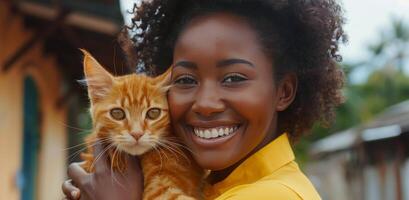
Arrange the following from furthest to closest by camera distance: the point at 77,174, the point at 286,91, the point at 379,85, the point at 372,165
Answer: the point at 379,85, the point at 372,165, the point at 77,174, the point at 286,91

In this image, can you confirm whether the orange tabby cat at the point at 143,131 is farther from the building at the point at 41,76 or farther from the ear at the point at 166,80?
the building at the point at 41,76

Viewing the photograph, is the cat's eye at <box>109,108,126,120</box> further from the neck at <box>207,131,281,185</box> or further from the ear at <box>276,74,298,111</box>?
the ear at <box>276,74,298,111</box>

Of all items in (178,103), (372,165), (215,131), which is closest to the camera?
(215,131)

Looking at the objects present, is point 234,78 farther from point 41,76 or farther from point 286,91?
point 41,76

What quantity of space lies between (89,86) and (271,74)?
82 centimetres

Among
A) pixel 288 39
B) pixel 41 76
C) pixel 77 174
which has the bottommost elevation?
pixel 77 174

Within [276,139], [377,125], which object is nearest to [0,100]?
[377,125]

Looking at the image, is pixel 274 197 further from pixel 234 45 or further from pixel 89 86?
pixel 89 86

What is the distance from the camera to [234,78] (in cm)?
270

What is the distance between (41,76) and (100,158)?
7.85 metres

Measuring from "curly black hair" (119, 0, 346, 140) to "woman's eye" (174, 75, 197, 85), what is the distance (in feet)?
0.88

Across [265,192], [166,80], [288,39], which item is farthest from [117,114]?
[265,192]

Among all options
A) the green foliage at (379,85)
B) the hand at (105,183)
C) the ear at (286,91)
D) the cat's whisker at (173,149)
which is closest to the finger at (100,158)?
the hand at (105,183)

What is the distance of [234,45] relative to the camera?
271cm
